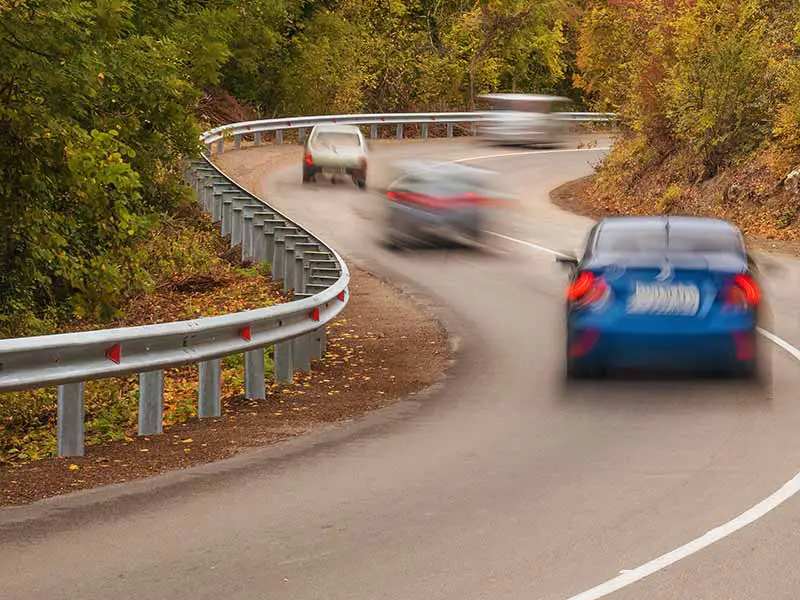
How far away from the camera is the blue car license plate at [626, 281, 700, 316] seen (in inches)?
510

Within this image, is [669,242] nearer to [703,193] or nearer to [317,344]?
[317,344]

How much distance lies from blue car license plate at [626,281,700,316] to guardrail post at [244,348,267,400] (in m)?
3.44

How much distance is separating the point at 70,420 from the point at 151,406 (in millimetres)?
1058

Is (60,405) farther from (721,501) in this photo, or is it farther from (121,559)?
(721,501)

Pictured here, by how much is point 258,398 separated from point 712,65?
78.4 ft

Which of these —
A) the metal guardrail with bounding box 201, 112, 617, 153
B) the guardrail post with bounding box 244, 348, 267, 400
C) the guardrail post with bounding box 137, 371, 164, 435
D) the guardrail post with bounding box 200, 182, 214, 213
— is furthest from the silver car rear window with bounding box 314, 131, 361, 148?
the guardrail post with bounding box 137, 371, 164, 435

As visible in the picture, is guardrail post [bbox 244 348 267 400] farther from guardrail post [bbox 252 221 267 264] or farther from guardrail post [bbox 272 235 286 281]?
guardrail post [bbox 252 221 267 264]

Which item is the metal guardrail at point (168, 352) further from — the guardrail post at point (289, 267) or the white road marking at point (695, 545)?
the white road marking at point (695, 545)

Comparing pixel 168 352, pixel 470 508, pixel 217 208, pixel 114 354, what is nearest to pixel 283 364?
pixel 168 352

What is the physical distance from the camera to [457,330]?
1866 centimetres

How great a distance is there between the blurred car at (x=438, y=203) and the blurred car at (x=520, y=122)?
25186 mm

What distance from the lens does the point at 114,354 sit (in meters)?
11.0

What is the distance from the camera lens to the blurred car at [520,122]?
52406mm

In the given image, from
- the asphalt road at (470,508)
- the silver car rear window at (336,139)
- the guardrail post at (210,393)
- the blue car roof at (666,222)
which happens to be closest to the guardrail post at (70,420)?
the asphalt road at (470,508)
